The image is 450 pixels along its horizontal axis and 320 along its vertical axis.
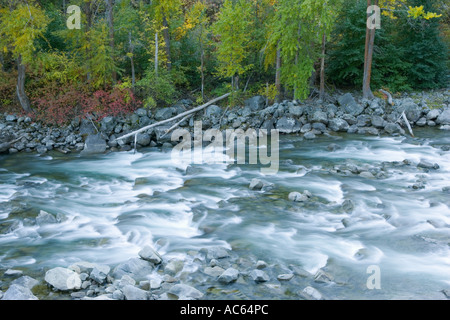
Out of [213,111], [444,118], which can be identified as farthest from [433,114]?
[213,111]

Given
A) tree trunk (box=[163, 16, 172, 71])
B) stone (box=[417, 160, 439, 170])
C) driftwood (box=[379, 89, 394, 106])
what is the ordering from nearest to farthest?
1. stone (box=[417, 160, 439, 170])
2. driftwood (box=[379, 89, 394, 106])
3. tree trunk (box=[163, 16, 172, 71])

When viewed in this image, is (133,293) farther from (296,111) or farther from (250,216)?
(296,111)

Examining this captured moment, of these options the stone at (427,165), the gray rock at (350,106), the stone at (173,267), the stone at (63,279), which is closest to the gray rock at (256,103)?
the gray rock at (350,106)

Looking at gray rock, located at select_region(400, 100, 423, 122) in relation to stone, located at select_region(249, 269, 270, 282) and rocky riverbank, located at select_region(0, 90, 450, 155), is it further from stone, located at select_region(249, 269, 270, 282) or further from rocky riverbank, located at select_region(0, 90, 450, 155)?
stone, located at select_region(249, 269, 270, 282)

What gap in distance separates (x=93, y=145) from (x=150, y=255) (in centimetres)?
1097

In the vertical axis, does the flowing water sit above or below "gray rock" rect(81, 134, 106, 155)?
below

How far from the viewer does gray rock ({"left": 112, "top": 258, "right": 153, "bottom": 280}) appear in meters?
6.72

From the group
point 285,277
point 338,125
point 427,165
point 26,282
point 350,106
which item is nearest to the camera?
point 26,282

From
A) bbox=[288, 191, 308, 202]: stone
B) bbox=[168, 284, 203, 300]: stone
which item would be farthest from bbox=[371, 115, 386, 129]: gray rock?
bbox=[168, 284, 203, 300]: stone

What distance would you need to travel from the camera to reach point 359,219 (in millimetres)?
9133

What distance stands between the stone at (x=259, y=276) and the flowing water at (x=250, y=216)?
0.47 meters

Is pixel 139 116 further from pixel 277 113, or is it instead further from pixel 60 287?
pixel 60 287

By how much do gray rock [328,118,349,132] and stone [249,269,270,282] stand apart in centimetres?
1338

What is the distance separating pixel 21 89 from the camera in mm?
19375
